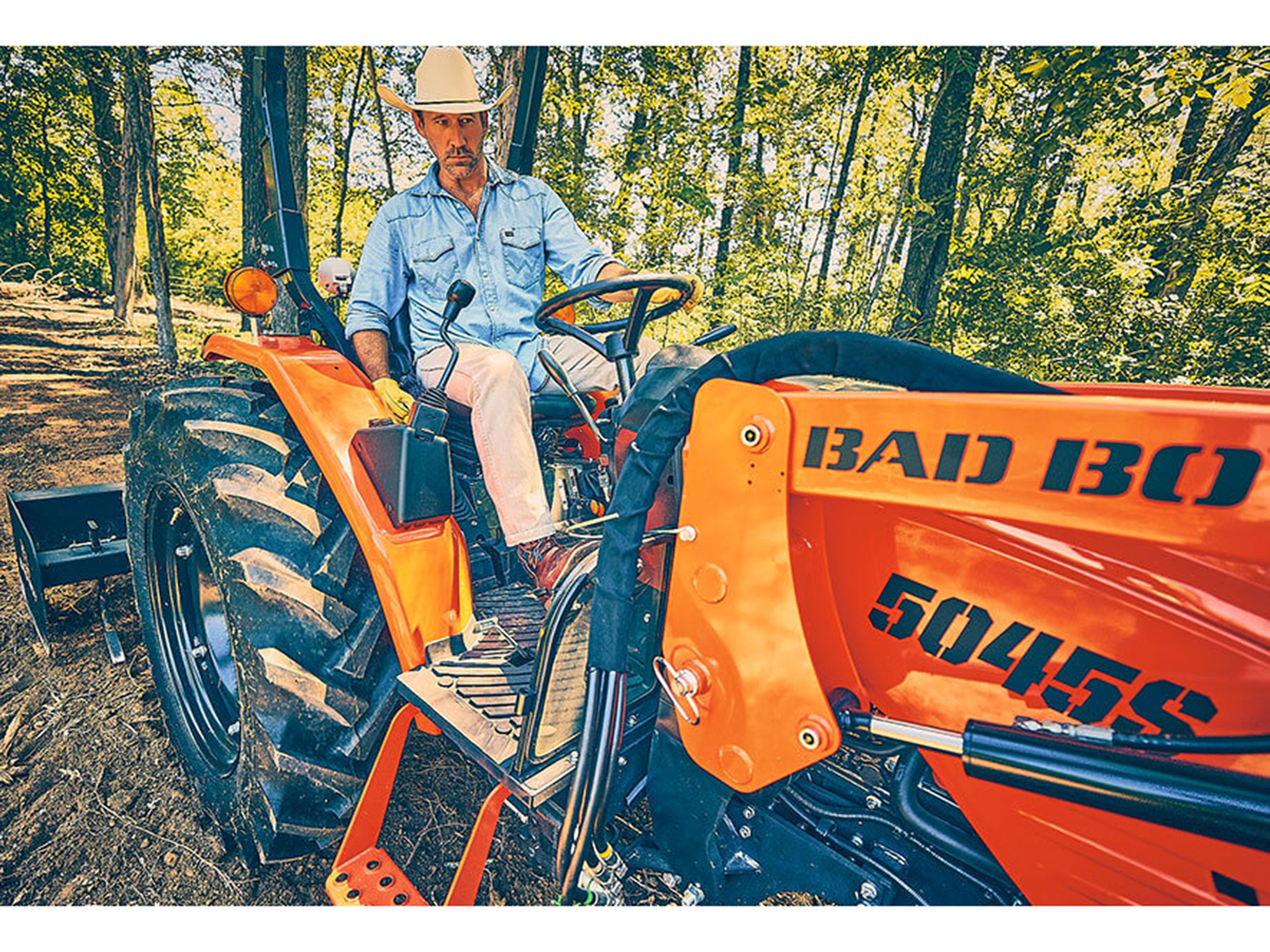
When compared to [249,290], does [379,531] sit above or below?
below

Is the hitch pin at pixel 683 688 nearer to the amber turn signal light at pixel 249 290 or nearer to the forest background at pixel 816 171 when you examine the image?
the amber turn signal light at pixel 249 290

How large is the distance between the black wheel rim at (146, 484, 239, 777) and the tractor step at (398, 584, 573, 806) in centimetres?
93

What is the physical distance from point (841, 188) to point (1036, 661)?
1568cm

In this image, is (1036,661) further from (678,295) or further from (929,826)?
(678,295)

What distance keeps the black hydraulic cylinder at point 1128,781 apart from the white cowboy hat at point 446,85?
2234 mm

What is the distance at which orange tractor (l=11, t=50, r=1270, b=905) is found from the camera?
78 centimetres

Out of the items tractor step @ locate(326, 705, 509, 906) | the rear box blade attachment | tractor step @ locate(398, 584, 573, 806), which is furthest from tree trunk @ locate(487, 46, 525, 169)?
tractor step @ locate(326, 705, 509, 906)

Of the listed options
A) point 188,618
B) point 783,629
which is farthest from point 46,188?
point 783,629

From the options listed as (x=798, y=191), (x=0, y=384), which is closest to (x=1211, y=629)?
(x=0, y=384)

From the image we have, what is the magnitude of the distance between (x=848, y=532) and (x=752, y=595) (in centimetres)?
19

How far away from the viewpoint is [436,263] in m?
2.18

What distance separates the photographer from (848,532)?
1.02 m

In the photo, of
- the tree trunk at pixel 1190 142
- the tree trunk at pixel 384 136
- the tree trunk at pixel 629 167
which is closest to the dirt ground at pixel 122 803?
the tree trunk at pixel 1190 142

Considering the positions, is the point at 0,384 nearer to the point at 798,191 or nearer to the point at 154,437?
the point at 154,437
